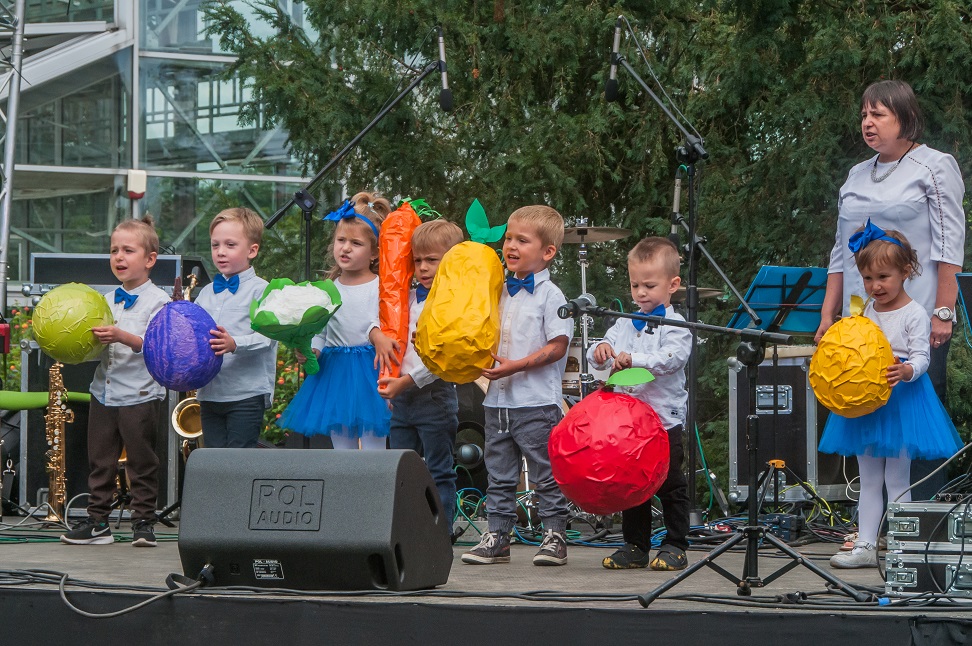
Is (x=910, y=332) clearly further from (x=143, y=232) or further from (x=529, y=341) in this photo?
(x=143, y=232)

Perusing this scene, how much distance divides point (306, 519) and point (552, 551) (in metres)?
1.34

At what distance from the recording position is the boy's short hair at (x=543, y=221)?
A: 453 cm

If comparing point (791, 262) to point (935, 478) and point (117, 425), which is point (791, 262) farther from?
point (117, 425)

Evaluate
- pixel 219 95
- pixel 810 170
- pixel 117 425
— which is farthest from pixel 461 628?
pixel 219 95

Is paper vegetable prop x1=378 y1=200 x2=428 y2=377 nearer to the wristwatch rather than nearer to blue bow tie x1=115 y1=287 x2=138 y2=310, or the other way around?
blue bow tie x1=115 y1=287 x2=138 y2=310

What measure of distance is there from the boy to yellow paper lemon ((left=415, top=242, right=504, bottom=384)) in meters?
1.18

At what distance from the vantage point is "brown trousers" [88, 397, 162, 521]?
16.9 feet

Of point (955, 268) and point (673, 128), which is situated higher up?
point (673, 128)

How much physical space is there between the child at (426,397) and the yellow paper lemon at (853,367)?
1.52 m

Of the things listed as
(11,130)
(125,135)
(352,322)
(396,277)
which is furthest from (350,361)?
(125,135)

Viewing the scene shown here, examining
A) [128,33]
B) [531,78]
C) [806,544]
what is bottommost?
[806,544]

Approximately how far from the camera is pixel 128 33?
1351 cm

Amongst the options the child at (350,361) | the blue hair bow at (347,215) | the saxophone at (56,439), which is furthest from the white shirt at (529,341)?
the saxophone at (56,439)

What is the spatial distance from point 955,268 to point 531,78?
4.87 metres
